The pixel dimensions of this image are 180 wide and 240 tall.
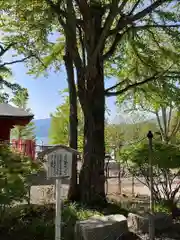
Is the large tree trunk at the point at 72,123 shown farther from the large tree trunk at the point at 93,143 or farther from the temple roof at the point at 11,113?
the temple roof at the point at 11,113

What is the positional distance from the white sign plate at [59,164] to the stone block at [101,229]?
3.80 ft

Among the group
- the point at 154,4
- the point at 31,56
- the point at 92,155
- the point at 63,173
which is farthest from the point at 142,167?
the point at 31,56

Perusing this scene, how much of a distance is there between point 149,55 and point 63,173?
6.68m

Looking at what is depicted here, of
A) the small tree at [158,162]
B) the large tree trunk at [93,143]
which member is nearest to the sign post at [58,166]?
the small tree at [158,162]

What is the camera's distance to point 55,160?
376 centimetres

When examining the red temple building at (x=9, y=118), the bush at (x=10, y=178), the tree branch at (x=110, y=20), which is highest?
A: the tree branch at (x=110, y=20)

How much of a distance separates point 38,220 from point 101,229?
1.52 m

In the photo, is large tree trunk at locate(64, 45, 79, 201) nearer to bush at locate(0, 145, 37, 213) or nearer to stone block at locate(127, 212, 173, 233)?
stone block at locate(127, 212, 173, 233)

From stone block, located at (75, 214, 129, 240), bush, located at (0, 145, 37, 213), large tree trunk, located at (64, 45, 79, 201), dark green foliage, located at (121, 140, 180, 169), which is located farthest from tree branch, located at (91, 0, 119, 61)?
stone block, located at (75, 214, 129, 240)

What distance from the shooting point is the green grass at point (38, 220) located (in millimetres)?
4953

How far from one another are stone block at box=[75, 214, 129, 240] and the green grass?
40 cm

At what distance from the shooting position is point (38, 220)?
557 cm

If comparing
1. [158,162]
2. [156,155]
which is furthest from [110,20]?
[158,162]

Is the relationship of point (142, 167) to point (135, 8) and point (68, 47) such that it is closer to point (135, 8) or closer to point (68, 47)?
point (68, 47)
